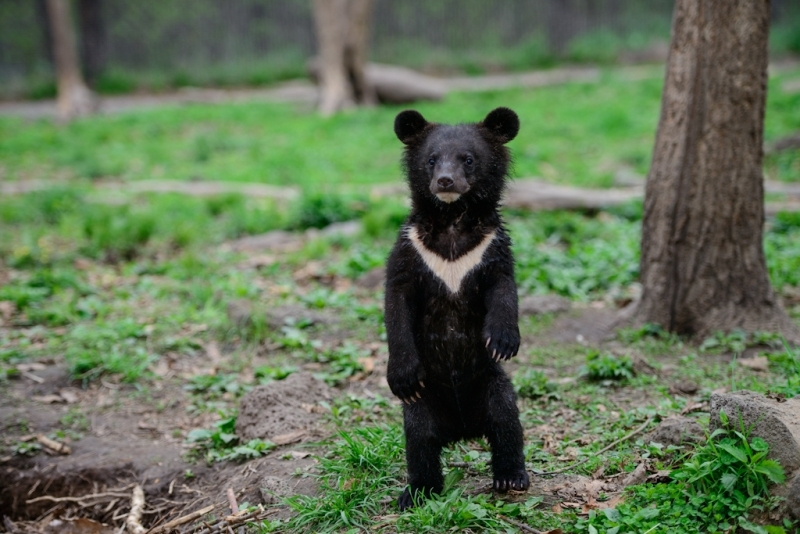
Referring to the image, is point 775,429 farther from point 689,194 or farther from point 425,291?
point 689,194

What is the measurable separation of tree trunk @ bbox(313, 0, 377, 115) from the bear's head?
12939mm

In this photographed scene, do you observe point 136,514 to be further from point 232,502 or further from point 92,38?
point 92,38

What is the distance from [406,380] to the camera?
330cm

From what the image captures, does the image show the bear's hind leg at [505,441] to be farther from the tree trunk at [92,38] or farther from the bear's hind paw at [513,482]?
the tree trunk at [92,38]

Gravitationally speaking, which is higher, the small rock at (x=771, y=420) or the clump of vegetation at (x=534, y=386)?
the small rock at (x=771, y=420)

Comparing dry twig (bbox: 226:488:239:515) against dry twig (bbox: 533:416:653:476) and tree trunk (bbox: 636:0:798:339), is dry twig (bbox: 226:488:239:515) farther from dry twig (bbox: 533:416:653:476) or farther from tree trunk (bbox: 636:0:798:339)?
tree trunk (bbox: 636:0:798:339)

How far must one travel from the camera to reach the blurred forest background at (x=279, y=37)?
2091 cm

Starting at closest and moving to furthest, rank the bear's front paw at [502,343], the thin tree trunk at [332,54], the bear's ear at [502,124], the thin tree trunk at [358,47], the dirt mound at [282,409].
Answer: the bear's front paw at [502,343] → the bear's ear at [502,124] → the dirt mound at [282,409] → the thin tree trunk at [332,54] → the thin tree trunk at [358,47]

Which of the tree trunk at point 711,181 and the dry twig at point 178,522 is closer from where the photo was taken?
the dry twig at point 178,522

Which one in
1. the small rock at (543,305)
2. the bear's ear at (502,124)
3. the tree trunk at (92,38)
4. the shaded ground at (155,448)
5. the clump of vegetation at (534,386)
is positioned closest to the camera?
the bear's ear at (502,124)

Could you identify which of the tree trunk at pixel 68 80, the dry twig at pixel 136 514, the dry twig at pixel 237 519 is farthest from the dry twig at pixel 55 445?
the tree trunk at pixel 68 80

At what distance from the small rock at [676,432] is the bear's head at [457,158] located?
4.15ft

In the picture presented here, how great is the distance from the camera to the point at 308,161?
1162cm

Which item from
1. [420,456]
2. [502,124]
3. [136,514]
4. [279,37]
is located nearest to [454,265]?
[502,124]
